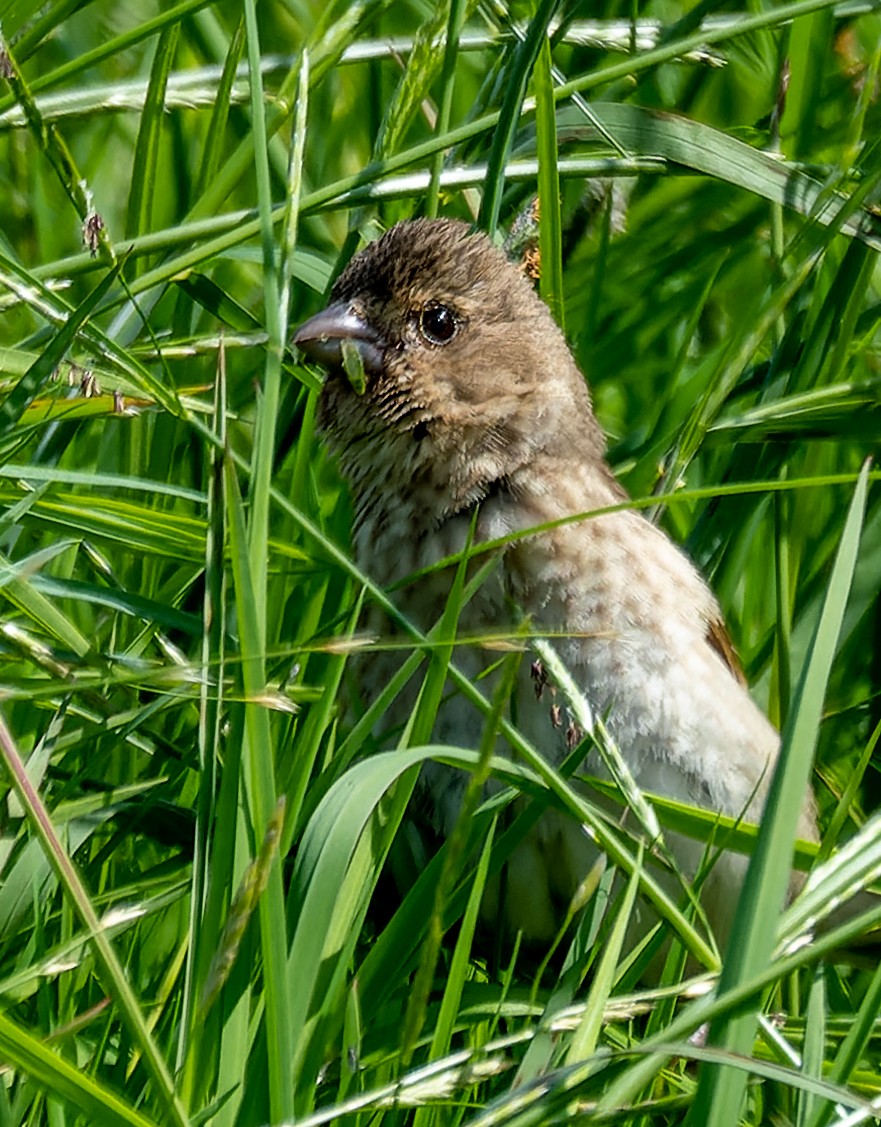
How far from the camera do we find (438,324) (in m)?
3.16

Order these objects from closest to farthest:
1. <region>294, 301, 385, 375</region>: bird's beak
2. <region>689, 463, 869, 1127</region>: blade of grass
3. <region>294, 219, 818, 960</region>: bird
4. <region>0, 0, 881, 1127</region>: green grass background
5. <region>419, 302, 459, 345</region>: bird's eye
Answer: <region>689, 463, 869, 1127</region>: blade of grass < <region>0, 0, 881, 1127</region>: green grass background < <region>294, 219, 818, 960</region>: bird < <region>294, 301, 385, 375</region>: bird's beak < <region>419, 302, 459, 345</region>: bird's eye

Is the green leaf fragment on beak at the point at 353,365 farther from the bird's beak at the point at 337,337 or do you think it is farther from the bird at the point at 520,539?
the bird's beak at the point at 337,337

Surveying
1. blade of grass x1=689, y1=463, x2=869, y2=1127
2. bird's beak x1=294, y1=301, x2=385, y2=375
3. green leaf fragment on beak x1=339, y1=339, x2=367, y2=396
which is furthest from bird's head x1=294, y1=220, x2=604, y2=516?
blade of grass x1=689, y1=463, x2=869, y2=1127

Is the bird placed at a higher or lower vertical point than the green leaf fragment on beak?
lower

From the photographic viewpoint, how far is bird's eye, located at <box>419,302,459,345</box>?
3.14m

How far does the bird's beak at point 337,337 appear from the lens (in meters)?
3.00

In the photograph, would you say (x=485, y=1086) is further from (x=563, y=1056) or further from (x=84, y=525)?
(x=84, y=525)

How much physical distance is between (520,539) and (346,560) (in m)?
0.75

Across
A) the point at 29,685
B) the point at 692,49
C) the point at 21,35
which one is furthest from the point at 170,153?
the point at 29,685

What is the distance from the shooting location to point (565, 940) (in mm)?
3059

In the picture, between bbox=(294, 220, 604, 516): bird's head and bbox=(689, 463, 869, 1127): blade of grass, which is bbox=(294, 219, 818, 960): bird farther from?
bbox=(689, 463, 869, 1127): blade of grass

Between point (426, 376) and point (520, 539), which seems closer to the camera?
point (520, 539)

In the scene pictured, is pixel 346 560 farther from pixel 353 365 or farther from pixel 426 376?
pixel 426 376

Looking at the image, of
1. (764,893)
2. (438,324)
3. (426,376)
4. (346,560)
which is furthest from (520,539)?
(764,893)
